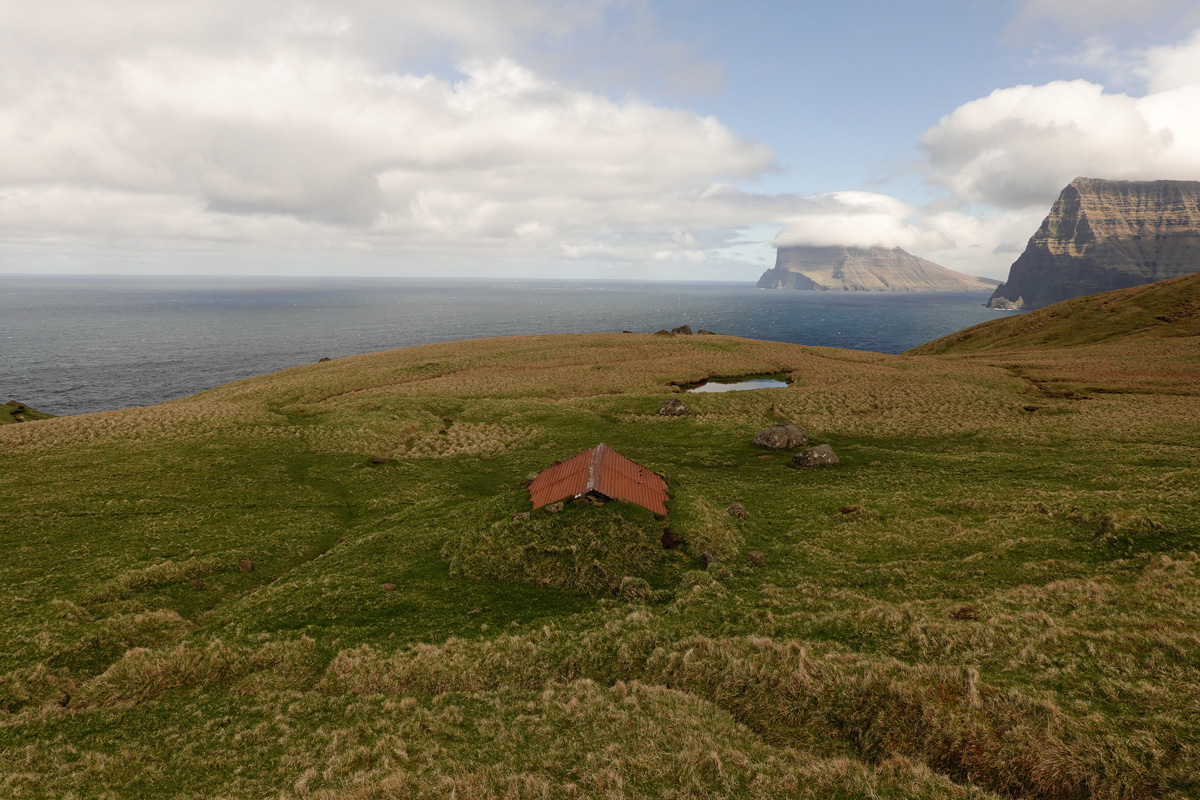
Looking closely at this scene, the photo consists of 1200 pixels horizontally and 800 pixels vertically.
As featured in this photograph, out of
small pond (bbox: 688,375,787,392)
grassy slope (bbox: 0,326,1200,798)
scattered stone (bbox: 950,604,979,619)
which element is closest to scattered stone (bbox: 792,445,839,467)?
grassy slope (bbox: 0,326,1200,798)

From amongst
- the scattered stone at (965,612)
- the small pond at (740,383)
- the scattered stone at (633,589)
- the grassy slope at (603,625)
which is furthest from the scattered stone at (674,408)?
the scattered stone at (965,612)

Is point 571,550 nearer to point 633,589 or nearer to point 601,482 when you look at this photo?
point 633,589

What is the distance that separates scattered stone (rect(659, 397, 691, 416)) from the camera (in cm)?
4803

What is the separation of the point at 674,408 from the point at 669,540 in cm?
2790

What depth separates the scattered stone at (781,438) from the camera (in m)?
36.8

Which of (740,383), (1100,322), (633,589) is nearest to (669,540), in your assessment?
(633,589)

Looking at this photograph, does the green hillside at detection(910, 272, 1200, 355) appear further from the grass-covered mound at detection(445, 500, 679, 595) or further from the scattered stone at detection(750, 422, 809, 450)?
the grass-covered mound at detection(445, 500, 679, 595)

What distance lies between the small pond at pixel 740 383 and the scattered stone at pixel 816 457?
29806 mm

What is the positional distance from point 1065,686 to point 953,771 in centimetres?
369

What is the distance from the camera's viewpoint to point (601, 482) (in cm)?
2184

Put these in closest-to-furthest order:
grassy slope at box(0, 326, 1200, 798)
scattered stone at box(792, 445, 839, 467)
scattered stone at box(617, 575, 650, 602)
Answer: grassy slope at box(0, 326, 1200, 798) → scattered stone at box(617, 575, 650, 602) → scattered stone at box(792, 445, 839, 467)

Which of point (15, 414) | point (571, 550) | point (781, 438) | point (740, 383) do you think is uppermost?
point (740, 383)

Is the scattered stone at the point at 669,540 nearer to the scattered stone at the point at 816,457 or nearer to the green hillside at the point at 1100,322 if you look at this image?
the scattered stone at the point at 816,457

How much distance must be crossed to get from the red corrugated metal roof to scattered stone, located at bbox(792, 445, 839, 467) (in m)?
12.1
